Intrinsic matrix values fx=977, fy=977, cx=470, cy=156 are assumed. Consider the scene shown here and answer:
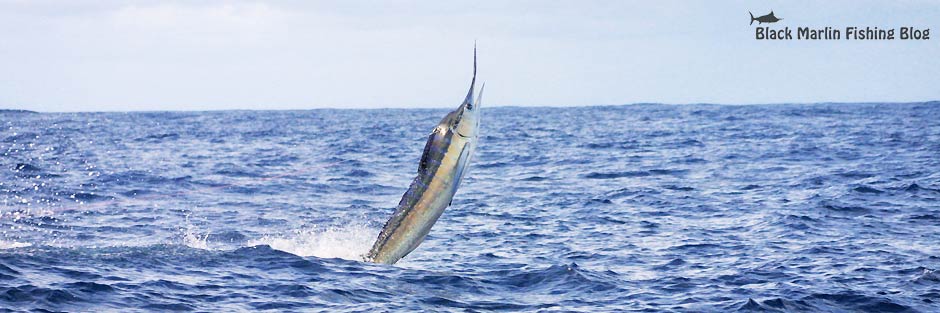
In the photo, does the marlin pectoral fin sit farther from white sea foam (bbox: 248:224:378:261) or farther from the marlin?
white sea foam (bbox: 248:224:378:261)

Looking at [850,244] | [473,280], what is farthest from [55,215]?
[850,244]

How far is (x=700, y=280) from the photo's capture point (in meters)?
13.7

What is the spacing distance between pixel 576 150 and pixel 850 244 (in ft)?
92.1

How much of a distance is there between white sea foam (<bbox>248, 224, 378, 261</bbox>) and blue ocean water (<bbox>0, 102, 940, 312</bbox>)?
65mm

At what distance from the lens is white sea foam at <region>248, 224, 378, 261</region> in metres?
15.9

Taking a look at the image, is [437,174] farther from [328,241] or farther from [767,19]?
[767,19]

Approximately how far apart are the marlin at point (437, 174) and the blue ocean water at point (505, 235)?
2.60 metres

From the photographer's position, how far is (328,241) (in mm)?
17297

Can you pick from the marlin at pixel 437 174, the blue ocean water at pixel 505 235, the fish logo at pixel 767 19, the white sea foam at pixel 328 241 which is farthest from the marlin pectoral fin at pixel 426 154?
the fish logo at pixel 767 19

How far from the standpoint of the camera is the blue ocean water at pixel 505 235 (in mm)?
12406

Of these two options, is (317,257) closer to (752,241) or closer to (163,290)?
(163,290)

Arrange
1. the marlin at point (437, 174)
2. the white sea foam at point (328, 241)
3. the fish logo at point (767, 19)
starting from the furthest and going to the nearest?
the fish logo at point (767, 19)
the white sea foam at point (328, 241)
the marlin at point (437, 174)

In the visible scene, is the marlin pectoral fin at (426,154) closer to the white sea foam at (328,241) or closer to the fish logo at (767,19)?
the white sea foam at (328,241)

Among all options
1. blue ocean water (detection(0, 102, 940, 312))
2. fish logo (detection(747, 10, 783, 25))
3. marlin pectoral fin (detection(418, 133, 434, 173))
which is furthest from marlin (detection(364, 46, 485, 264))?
fish logo (detection(747, 10, 783, 25))
